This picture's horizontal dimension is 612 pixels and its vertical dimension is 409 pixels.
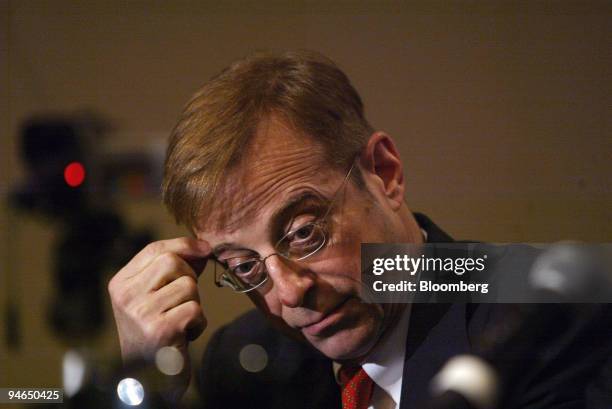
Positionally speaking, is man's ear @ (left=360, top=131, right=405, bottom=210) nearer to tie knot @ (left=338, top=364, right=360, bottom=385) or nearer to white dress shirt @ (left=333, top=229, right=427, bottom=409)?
white dress shirt @ (left=333, top=229, right=427, bottom=409)

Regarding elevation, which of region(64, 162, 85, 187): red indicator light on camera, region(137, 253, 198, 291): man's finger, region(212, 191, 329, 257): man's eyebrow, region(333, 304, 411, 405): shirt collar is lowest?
region(333, 304, 411, 405): shirt collar

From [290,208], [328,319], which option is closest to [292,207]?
[290,208]

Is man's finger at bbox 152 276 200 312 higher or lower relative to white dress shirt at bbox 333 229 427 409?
higher

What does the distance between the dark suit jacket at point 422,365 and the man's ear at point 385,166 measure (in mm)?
82

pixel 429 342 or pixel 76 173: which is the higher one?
pixel 76 173

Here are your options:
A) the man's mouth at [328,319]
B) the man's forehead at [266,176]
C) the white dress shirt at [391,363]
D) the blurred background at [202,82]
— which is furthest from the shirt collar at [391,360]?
the man's forehead at [266,176]

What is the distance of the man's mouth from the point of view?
5.12 ft

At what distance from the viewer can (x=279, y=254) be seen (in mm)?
1515

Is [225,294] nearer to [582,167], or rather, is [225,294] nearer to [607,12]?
[582,167]

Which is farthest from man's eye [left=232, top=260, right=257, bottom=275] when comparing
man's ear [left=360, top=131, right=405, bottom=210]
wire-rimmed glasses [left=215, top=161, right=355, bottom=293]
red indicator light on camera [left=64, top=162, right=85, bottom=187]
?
red indicator light on camera [left=64, top=162, right=85, bottom=187]

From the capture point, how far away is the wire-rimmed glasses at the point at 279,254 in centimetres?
151

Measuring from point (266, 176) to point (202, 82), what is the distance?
0.30 metres

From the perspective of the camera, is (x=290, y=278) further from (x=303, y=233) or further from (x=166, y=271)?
(x=166, y=271)

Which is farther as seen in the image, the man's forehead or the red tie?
the red tie
